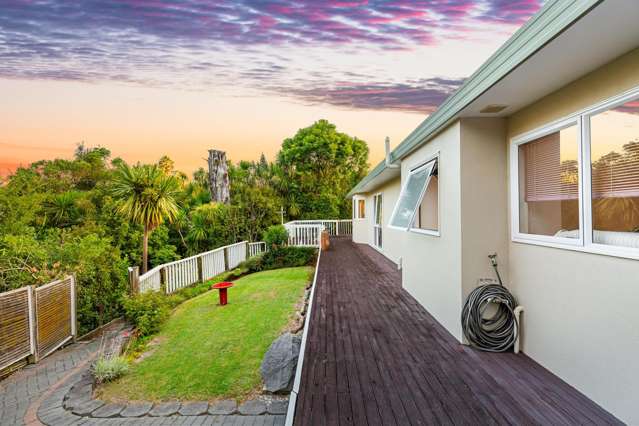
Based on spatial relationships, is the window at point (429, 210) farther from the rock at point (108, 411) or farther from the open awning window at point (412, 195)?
the rock at point (108, 411)

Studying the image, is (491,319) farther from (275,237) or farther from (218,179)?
(218,179)

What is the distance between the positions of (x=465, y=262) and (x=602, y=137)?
1.78 meters

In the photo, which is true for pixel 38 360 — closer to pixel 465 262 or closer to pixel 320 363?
pixel 320 363

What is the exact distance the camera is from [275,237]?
14.5 metres

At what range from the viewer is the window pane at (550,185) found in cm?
286

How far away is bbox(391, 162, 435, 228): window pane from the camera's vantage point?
489cm

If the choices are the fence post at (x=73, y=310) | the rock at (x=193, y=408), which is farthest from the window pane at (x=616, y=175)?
the fence post at (x=73, y=310)

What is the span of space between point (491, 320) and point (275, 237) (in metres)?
11.6

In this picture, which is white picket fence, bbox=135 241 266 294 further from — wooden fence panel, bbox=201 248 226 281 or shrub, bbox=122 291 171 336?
shrub, bbox=122 291 171 336

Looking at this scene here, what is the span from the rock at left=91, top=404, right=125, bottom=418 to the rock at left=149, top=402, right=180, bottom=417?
48 centimetres

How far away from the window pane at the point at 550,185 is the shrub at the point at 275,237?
1175 centimetres

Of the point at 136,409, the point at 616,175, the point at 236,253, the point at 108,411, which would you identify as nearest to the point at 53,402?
the point at 108,411

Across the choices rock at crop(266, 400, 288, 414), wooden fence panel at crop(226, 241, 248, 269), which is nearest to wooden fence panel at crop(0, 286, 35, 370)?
rock at crop(266, 400, 288, 414)

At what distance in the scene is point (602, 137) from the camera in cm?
255
